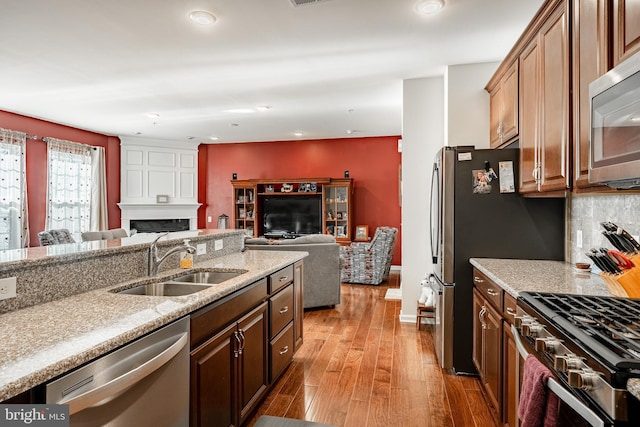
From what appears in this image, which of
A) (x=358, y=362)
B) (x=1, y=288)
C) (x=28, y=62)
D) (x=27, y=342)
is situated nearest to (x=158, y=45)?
(x=28, y=62)

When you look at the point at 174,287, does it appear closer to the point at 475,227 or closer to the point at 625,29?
the point at 475,227

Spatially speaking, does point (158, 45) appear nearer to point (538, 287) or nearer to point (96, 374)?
point (96, 374)

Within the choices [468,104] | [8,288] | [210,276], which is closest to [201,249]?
[210,276]

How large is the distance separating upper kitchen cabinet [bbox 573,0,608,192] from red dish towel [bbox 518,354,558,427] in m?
0.93

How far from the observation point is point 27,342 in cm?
108

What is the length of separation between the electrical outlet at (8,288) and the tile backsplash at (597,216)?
112 inches

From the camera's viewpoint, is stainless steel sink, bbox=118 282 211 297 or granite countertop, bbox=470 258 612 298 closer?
granite countertop, bbox=470 258 612 298

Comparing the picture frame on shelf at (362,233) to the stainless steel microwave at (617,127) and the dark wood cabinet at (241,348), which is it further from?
the stainless steel microwave at (617,127)

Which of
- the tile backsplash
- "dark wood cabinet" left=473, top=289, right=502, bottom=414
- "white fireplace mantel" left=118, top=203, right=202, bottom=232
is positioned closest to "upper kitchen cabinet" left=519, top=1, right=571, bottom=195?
the tile backsplash

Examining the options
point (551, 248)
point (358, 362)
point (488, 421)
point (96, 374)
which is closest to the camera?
point (96, 374)

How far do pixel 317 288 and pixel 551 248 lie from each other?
270 cm

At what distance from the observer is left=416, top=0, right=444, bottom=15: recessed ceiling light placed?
8.38ft

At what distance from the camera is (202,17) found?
274 cm

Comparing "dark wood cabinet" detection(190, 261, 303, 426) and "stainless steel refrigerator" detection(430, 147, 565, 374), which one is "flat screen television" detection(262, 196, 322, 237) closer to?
"dark wood cabinet" detection(190, 261, 303, 426)
